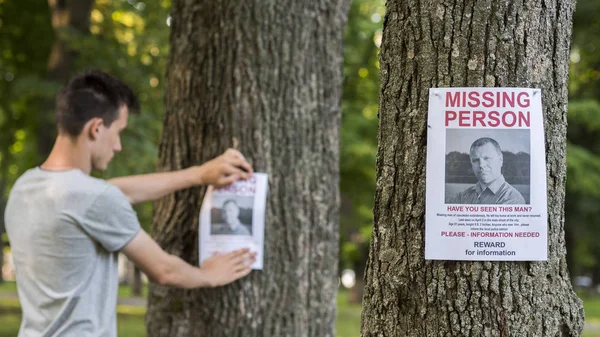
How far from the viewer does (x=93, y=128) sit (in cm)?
359

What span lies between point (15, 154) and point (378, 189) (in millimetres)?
15664

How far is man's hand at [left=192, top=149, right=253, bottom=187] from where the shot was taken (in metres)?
4.17

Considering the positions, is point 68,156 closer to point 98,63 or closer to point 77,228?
point 77,228

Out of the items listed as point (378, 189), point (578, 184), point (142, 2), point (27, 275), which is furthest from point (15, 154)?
point (378, 189)

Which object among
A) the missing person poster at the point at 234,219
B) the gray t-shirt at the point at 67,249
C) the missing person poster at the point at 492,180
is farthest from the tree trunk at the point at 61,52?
the missing person poster at the point at 492,180

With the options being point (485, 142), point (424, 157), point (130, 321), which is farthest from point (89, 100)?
point (130, 321)

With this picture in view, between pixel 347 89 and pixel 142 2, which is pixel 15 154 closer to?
pixel 142 2

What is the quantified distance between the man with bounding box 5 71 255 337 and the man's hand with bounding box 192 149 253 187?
55 centimetres

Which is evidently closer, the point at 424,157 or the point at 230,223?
the point at 424,157

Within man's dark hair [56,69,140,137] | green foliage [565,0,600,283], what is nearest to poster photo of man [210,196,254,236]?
man's dark hair [56,69,140,137]

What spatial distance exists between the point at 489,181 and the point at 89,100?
6.71 ft

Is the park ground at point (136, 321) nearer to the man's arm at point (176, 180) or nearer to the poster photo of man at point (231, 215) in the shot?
the poster photo of man at point (231, 215)

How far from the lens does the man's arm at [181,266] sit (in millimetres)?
3648

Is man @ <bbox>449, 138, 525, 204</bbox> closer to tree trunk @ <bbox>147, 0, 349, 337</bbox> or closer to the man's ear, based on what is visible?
the man's ear
